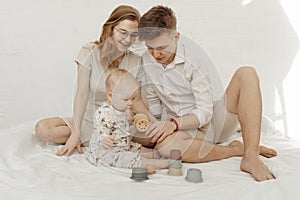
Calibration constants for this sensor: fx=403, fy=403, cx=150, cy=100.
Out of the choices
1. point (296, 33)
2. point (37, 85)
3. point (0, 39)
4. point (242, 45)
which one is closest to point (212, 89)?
point (242, 45)

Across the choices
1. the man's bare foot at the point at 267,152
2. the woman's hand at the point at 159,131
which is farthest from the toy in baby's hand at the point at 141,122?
the man's bare foot at the point at 267,152

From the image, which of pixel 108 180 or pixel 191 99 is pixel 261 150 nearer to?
pixel 191 99

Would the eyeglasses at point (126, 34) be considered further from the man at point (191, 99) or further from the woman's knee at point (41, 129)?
the woman's knee at point (41, 129)

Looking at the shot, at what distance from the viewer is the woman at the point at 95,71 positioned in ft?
4.61

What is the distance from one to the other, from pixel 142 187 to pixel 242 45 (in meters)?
1.33

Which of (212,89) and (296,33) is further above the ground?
(296,33)

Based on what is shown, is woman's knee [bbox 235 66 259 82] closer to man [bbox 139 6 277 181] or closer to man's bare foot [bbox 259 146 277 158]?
man [bbox 139 6 277 181]

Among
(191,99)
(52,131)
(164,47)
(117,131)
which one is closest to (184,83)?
(191,99)

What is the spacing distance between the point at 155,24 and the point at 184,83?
26 centimetres

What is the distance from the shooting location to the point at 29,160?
1.40 metres

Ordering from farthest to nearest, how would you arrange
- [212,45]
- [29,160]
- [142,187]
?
[212,45] → [29,160] → [142,187]

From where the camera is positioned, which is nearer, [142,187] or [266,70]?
[142,187]

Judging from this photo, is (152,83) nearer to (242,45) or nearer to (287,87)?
(242,45)

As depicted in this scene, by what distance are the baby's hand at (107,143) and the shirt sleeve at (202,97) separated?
320mm
